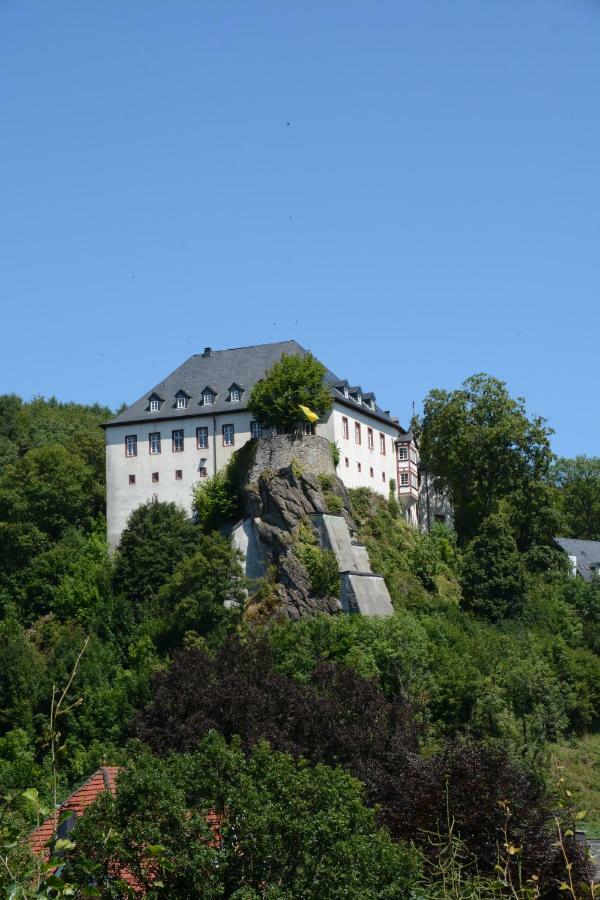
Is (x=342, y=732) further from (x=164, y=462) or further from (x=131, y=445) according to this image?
(x=131, y=445)

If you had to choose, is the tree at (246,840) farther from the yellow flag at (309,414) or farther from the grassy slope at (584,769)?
the yellow flag at (309,414)

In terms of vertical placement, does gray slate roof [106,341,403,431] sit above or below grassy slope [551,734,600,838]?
above

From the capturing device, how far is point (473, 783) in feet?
91.6

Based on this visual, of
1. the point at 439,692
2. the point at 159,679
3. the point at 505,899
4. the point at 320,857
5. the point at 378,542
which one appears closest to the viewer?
the point at 505,899

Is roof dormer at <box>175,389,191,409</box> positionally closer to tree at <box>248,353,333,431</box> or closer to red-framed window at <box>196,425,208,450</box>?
red-framed window at <box>196,425,208,450</box>

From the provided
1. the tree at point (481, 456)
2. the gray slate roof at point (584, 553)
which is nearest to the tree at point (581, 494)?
the gray slate roof at point (584, 553)

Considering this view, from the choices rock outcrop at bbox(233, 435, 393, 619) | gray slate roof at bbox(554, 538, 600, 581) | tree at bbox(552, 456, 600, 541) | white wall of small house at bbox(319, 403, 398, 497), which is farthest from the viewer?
tree at bbox(552, 456, 600, 541)

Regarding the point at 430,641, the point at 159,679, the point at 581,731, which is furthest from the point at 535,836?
the point at 581,731

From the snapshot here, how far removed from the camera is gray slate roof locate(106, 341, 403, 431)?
6438 cm

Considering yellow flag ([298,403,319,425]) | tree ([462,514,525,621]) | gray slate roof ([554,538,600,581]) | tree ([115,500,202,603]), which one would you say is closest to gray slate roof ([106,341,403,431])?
yellow flag ([298,403,319,425])

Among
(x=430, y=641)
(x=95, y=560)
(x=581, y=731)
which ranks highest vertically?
(x=95, y=560)

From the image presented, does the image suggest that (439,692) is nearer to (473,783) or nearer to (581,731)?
(581,731)

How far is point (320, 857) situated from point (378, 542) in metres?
40.4

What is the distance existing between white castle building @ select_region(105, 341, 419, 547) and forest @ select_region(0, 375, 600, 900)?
4.87ft
